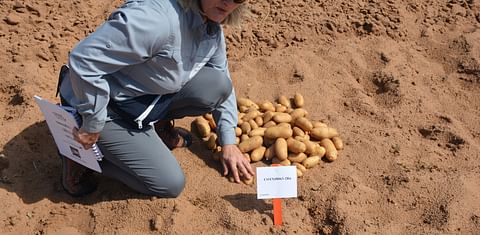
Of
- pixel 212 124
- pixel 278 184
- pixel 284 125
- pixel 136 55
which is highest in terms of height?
pixel 136 55

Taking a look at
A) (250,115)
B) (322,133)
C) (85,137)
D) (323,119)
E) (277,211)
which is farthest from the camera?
(323,119)

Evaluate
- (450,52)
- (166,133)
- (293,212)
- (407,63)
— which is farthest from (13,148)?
(450,52)

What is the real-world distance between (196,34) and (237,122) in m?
0.64

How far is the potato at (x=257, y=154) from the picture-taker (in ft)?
8.14

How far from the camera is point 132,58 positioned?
6.12ft

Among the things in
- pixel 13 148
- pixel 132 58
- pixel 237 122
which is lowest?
pixel 13 148

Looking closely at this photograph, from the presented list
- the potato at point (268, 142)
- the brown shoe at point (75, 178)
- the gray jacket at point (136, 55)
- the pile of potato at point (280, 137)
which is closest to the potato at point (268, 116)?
the pile of potato at point (280, 137)

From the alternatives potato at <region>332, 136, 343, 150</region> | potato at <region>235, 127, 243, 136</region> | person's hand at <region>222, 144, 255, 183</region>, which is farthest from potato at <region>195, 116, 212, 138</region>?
potato at <region>332, 136, 343, 150</region>

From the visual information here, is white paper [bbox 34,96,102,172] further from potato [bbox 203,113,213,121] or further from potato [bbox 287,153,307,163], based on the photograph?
potato [bbox 287,153,307,163]

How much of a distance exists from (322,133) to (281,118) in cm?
20

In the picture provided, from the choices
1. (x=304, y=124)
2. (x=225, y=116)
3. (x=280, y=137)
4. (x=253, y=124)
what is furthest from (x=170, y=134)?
(x=304, y=124)

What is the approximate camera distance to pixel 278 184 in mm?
2078

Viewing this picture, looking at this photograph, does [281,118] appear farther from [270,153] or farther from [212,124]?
[212,124]

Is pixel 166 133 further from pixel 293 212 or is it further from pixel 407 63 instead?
pixel 407 63
